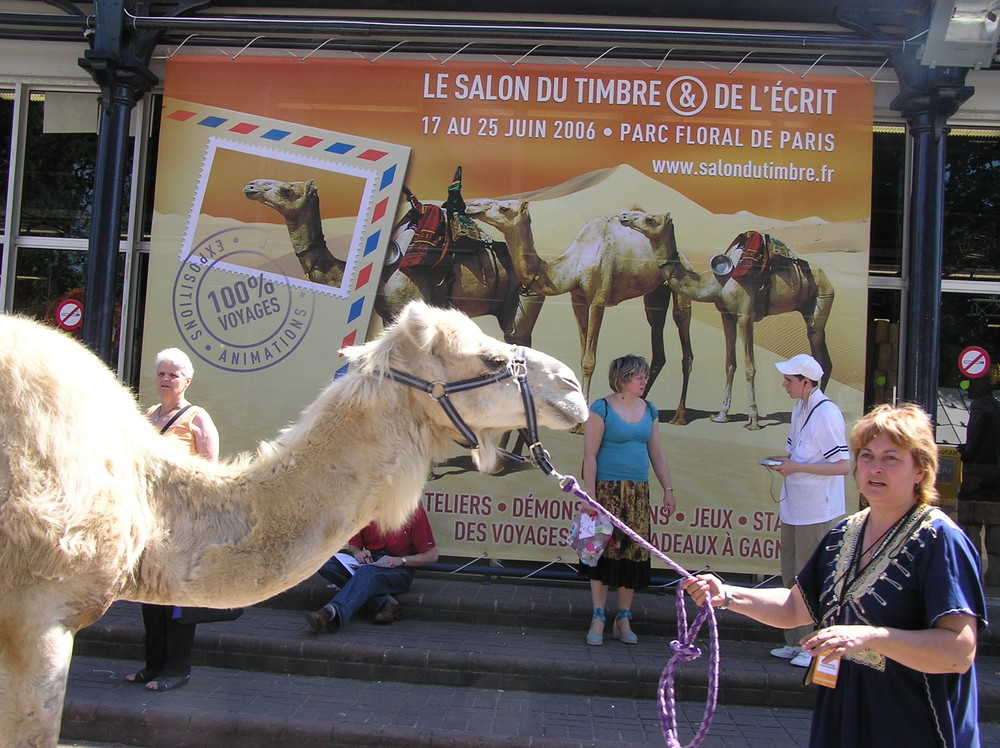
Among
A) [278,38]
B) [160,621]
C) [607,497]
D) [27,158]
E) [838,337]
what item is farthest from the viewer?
[27,158]

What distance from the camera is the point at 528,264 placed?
6.96m

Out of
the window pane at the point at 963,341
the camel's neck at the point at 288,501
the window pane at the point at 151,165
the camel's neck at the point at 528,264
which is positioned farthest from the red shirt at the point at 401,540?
the window pane at the point at 963,341

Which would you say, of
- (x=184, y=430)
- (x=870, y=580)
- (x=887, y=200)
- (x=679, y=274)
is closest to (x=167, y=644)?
(x=184, y=430)

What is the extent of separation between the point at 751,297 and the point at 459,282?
254 centimetres

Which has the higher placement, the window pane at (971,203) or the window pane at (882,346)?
the window pane at (971,203)

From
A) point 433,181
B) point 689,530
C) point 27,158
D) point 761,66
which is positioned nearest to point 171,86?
point 27,158

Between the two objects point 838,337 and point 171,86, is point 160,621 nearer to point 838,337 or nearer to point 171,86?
point 171,86

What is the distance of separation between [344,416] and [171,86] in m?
Result: 5.58

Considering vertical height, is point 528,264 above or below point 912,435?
above

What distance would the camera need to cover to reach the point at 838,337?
668cm

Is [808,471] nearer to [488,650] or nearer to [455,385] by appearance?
[488,650]

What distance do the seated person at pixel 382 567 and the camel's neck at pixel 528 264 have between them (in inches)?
85.9

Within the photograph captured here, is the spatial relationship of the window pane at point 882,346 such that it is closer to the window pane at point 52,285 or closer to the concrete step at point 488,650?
the concrete step at point 488,650

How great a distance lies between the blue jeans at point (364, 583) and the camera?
587 cm
